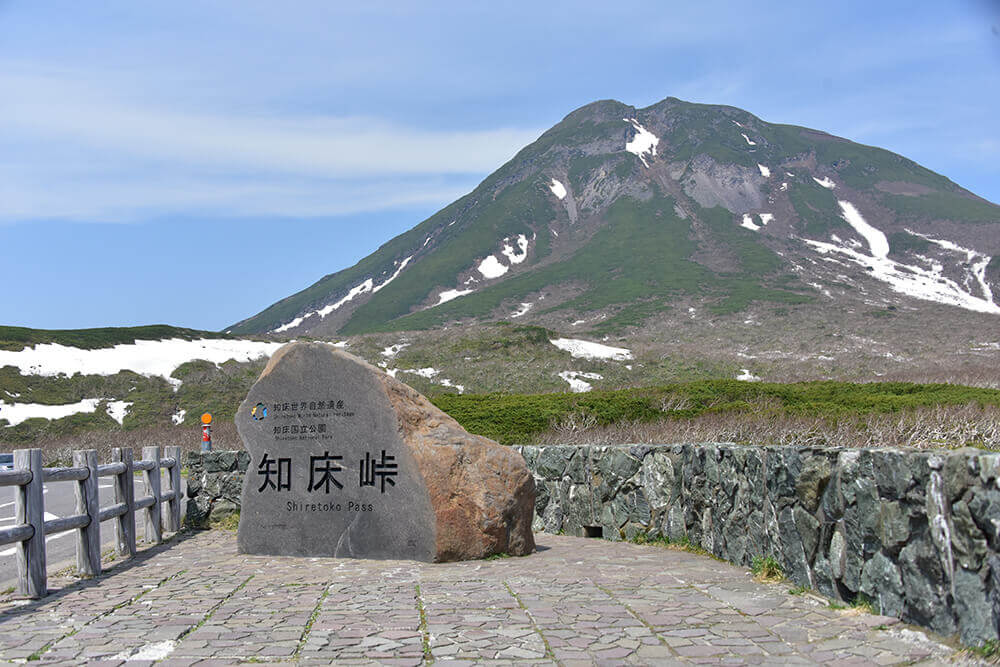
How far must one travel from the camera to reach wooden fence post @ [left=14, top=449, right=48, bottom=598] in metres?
7.00

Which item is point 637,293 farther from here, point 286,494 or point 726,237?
point 286,494

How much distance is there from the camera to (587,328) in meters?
87.8

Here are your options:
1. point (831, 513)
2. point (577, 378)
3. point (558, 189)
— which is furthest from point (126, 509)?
point (558, 189)

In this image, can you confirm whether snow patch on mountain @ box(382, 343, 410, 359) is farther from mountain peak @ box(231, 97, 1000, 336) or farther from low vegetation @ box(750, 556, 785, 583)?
low vegetation @ box(750, 556, 785, 583)

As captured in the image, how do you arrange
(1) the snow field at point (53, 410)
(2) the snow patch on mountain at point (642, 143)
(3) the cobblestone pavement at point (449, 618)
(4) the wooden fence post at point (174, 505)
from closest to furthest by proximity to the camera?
1. (3) the cobblestone pavement at point (449, 618)
2. (4) the wooden fence post at point (174, 505)
3. (1) the snow field at point (53, 410)
4. (2) the snow patch on mountain at point (642, 143)

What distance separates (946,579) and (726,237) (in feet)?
444

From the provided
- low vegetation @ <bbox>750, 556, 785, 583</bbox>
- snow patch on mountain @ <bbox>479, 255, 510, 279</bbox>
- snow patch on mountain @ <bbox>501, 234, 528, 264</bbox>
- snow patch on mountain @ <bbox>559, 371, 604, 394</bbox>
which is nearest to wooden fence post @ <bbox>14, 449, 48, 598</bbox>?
low vegetation @ <bbox>750, 556, 785, 583</bbox>

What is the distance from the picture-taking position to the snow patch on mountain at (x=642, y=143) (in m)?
183

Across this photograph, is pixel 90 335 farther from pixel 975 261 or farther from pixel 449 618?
pixel 975 261

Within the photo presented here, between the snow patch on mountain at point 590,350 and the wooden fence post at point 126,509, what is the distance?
38.3 m

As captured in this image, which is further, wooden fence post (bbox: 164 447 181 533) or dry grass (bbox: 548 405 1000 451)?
dry grass (bbox: 548 405 1000 451)

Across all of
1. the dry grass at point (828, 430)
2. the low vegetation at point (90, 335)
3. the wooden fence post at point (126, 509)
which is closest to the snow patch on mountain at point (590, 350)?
the low vegetation at point (90, 335)

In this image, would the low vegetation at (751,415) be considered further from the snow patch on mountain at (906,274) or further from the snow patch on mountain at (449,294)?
the snow patch on mountain at (449,294)

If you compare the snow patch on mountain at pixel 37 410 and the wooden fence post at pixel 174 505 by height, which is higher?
the snow patch on mountain at pixel 37 410
